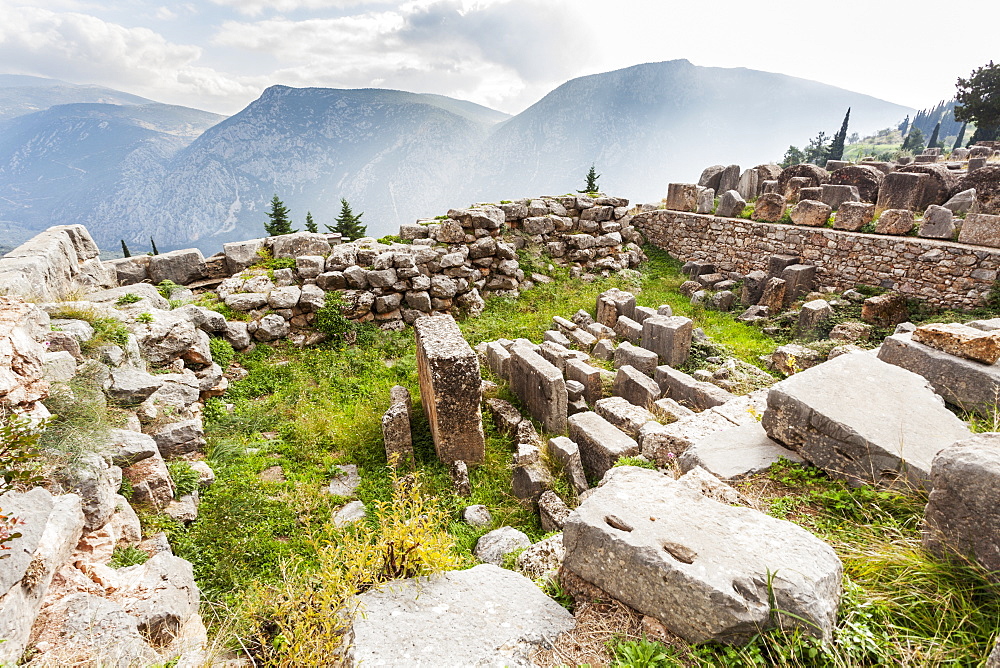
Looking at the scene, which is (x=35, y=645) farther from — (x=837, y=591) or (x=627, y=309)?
(x=627, y=309)

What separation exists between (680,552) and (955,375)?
3.82 m

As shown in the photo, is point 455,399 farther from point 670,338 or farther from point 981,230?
point 981,230

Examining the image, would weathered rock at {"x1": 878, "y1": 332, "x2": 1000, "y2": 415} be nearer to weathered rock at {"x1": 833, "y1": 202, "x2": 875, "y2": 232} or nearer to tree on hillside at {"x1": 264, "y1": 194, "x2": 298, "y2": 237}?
weathered rock at {"x1": 833, "y1": 202, "x2": 875, "y2": 232}

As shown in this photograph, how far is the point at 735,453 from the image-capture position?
397 centimetres

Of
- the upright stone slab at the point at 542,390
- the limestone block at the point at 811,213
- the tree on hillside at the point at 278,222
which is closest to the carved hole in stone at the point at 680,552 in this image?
the upright stone slab at the point at 542,390

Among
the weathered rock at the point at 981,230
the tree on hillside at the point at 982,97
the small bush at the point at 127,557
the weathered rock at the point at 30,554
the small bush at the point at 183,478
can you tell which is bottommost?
the small bush at the point at 183,478

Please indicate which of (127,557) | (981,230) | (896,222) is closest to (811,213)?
(896,222)

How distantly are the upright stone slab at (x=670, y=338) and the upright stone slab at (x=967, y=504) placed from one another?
5.52 meters

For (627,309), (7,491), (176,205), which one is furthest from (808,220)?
(176,205)

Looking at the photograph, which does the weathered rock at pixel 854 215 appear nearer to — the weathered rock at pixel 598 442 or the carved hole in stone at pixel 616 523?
the weathered rock at pixel 598 442

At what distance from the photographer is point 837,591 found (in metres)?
2.22

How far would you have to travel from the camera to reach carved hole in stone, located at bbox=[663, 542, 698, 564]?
240 centimetres

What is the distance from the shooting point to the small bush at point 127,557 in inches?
134

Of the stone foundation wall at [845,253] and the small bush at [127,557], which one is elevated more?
the stone foundation wall at [845,253]
